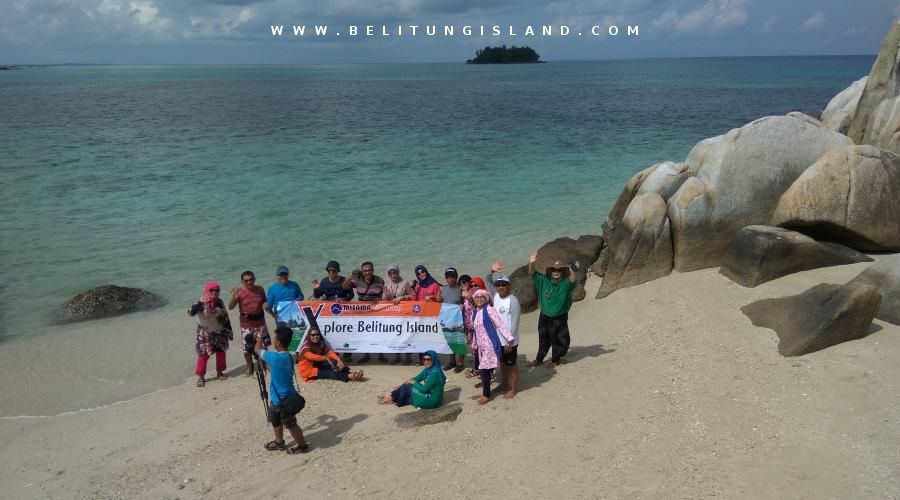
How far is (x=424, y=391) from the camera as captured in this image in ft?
29.8

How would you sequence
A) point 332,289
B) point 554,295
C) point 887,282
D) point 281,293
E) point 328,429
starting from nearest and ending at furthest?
point 328,429 < point 554,295 < point 887,282 < point 281,293 < point 332,289

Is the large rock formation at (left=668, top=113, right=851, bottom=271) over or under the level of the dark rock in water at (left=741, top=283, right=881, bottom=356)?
over

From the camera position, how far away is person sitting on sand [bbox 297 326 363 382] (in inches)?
403

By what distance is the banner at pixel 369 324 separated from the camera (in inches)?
419

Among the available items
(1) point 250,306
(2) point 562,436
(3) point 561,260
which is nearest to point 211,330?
(1) point 250,306

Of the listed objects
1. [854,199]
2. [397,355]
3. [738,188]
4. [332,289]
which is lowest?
[397,355]

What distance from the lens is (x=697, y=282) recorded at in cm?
1216

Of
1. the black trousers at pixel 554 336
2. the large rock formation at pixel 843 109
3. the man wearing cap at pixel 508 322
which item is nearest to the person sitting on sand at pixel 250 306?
the man wearing cap at pixel 508 322

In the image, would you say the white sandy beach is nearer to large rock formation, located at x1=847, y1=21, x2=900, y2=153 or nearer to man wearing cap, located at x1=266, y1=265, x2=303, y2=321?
man wearing cap, located at x1=266, y1=265, x2=303, y2=321

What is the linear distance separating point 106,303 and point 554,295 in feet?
30.5

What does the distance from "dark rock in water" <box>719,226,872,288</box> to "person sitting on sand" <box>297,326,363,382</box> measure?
6502 mm

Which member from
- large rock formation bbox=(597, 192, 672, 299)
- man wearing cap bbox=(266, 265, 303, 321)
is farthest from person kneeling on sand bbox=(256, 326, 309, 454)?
large rock formation bbox=(597, 192, 672, 299)

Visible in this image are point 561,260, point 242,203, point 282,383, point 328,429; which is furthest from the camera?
point 242,203

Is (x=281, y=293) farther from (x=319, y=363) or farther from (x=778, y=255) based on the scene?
(x=778, y=255)
